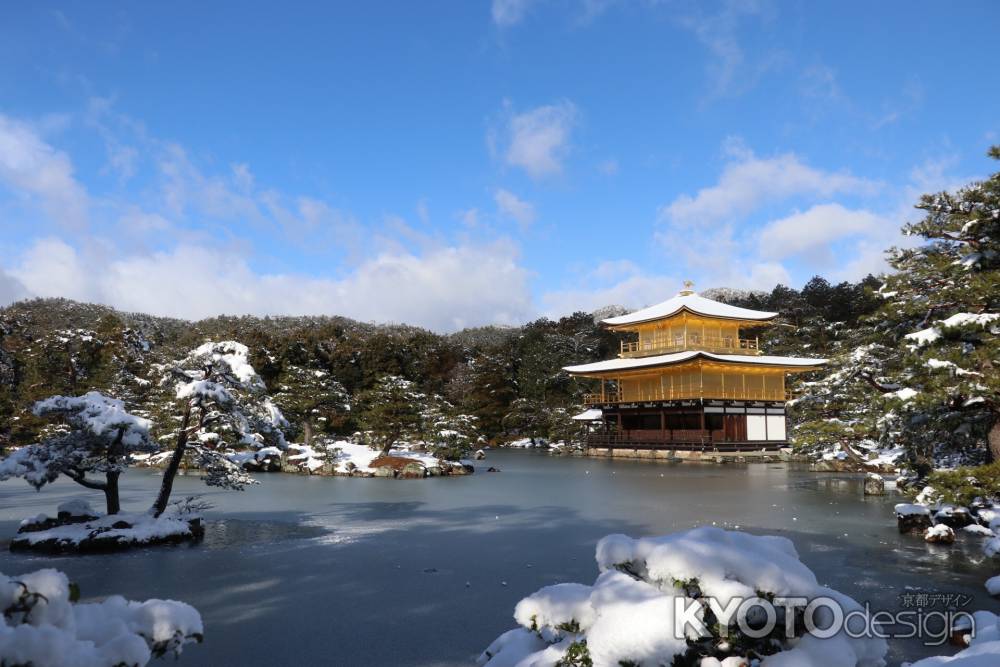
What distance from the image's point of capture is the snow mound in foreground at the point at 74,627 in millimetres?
1998

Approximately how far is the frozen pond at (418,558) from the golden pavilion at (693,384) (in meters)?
11.6

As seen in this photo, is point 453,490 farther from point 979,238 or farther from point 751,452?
point 751,452

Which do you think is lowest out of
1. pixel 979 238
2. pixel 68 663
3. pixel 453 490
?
pixel 453 490

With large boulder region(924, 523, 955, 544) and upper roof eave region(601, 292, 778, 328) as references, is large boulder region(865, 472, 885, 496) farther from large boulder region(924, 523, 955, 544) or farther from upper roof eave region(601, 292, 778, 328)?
upper roof eave region(601, 292, 778, 328)

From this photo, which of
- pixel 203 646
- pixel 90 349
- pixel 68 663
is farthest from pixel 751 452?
pixel 90 349

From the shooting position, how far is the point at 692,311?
28.8 metres

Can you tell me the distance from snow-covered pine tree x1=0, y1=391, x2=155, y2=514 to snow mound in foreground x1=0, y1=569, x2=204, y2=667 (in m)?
6.74

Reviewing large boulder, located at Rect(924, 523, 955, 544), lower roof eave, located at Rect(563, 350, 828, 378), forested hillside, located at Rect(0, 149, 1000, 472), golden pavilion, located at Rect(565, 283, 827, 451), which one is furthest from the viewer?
golden pavilion, located at Rect(565, 283, 827, 451)

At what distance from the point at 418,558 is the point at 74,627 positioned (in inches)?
224

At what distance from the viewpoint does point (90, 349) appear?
29578 millimetres

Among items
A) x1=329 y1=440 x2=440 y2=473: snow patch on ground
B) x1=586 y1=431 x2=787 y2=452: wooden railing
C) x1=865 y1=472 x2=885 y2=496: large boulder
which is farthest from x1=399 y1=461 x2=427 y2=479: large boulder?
x1=586 y1=431 x2=787 y2=452: wooden railing

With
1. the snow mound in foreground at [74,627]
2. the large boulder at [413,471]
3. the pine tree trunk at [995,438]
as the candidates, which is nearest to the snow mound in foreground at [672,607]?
the snow mound in foreground at [74,627]

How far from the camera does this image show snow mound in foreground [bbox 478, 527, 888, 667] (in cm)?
296

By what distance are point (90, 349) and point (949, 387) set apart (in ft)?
106
